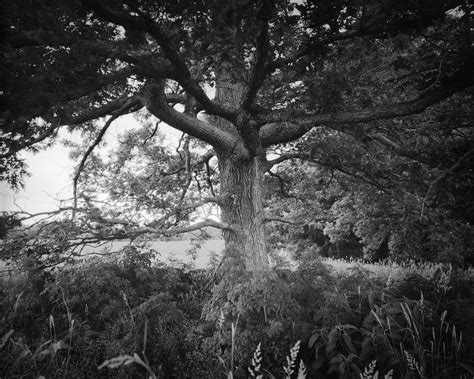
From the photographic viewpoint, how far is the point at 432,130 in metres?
5.77

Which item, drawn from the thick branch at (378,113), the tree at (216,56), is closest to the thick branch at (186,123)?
the tree at (216,56)

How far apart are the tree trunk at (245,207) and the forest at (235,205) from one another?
0.04 m

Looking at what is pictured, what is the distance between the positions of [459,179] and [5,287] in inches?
307

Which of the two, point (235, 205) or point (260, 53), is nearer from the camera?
point (260, 53)

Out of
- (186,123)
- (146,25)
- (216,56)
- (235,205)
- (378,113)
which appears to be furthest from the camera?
(235,205)

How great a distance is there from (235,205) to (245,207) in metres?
0.24

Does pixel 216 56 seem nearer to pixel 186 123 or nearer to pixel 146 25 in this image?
pixel 146 25

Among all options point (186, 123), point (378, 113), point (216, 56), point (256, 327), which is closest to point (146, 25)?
point (216, 56)

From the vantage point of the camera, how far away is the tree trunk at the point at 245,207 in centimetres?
628

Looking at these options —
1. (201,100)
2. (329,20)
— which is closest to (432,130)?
(329,20)

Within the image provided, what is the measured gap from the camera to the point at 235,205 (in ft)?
21.2

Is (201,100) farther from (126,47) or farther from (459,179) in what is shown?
(459,179)

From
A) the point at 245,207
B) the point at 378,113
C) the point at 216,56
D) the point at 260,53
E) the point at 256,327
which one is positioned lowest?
the point at 256,327

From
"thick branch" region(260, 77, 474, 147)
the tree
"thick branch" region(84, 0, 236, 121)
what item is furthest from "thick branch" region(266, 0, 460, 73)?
"thick branch" region(84, 0, 236, 121)
